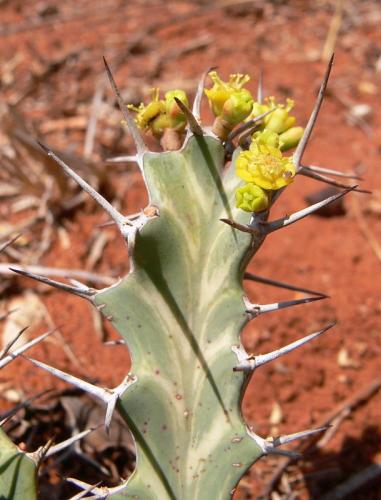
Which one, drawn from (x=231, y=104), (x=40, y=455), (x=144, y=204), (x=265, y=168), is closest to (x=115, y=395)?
(x=40, y=455)

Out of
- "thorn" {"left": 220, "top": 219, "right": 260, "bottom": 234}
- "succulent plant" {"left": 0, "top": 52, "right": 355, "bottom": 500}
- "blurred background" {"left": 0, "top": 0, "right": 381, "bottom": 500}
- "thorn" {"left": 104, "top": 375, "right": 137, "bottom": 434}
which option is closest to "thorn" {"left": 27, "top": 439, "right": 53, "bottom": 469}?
"succulent plant" {"left": 0, "top": 52, "right": 355, "bottom": 500}

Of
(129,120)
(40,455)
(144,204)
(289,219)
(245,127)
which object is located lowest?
(144,204)

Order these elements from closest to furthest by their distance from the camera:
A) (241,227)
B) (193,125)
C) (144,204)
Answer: (241,227), (193,125), (144,204)

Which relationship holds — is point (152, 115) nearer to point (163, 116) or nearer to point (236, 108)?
point (163, 116)

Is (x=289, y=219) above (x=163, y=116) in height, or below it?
below

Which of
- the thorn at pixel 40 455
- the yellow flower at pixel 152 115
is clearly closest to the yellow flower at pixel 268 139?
the yellow flower at pixel 152 115

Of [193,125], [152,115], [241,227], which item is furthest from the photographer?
[152,115]

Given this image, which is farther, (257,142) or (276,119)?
(276,119)

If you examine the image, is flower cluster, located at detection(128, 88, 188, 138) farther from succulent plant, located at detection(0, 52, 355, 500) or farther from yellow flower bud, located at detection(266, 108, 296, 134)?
yellow flower bud, located at detection(266, 108, 296, 134)
